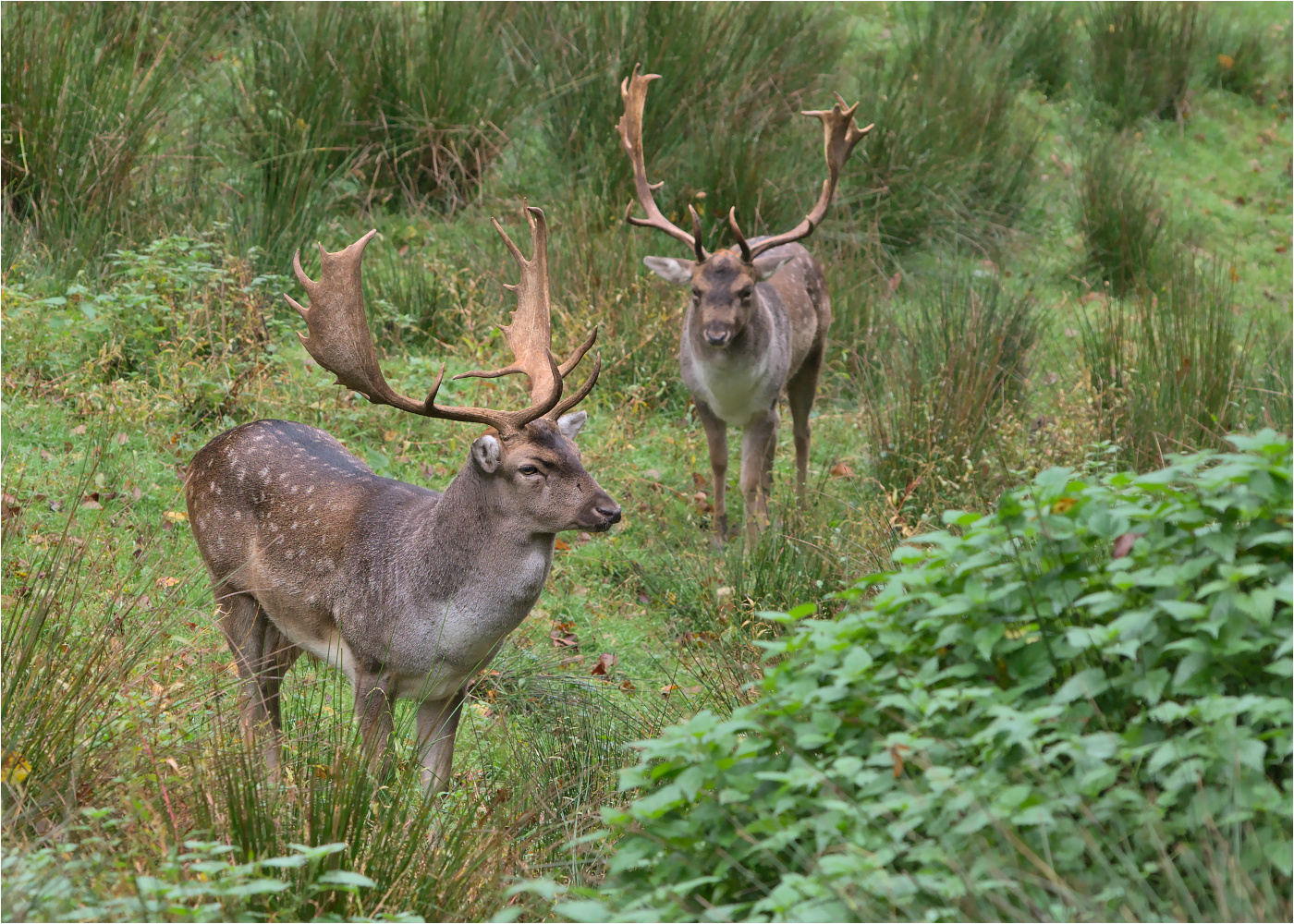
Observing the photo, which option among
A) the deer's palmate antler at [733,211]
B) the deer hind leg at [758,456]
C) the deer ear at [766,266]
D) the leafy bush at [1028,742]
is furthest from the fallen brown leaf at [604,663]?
the leafy bush at [1028,742]

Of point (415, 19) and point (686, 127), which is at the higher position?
point (415, 19)

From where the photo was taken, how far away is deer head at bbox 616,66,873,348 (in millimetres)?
6914

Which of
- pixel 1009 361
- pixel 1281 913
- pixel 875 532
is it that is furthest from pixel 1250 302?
pixel 1281 913

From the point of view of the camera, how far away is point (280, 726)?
4.48 m

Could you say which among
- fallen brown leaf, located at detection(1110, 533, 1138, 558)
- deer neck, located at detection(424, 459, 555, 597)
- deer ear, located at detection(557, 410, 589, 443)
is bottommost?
deer neck, located at detection(424, 459, 555, 597)

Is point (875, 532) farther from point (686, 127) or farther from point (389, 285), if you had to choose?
point (686, 127)

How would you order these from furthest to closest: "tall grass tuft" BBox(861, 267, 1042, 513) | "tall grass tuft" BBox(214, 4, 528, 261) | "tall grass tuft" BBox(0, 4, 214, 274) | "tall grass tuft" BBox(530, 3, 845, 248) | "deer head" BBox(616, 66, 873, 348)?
1. "tall grass tuft" BBox(530, 3, 845, 248)
2. "tall grass tuft" BBox(214, 4, 528, 261)
3. "tall grass tuft" BBox(0, 4, 214, 274)
4. "deer head" BBox(616, 66, 873, 348)
5. "tall grass tuft" BBox(861, 267, 1042, 513)

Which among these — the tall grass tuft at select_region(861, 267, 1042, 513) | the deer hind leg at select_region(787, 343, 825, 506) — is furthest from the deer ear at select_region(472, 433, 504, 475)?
the deer hind leg at select_region(787, 343, 825, 506)

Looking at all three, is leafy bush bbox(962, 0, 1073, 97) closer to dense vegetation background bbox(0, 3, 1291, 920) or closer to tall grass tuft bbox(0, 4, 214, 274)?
dense vegetation background bbox(0, 3, 1291, 920)

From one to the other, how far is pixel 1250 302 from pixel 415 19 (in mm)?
7262

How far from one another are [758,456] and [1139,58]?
31.4 ft

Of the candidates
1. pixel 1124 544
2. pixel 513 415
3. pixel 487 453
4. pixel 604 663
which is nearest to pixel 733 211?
pixel 604 663

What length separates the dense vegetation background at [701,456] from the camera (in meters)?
2.31

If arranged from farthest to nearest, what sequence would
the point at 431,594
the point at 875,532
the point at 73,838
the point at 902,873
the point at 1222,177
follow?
the point at 1222,177 → the point at 875,532 → the point at 431,594 → the point at 73,838 → the point at 902,873
